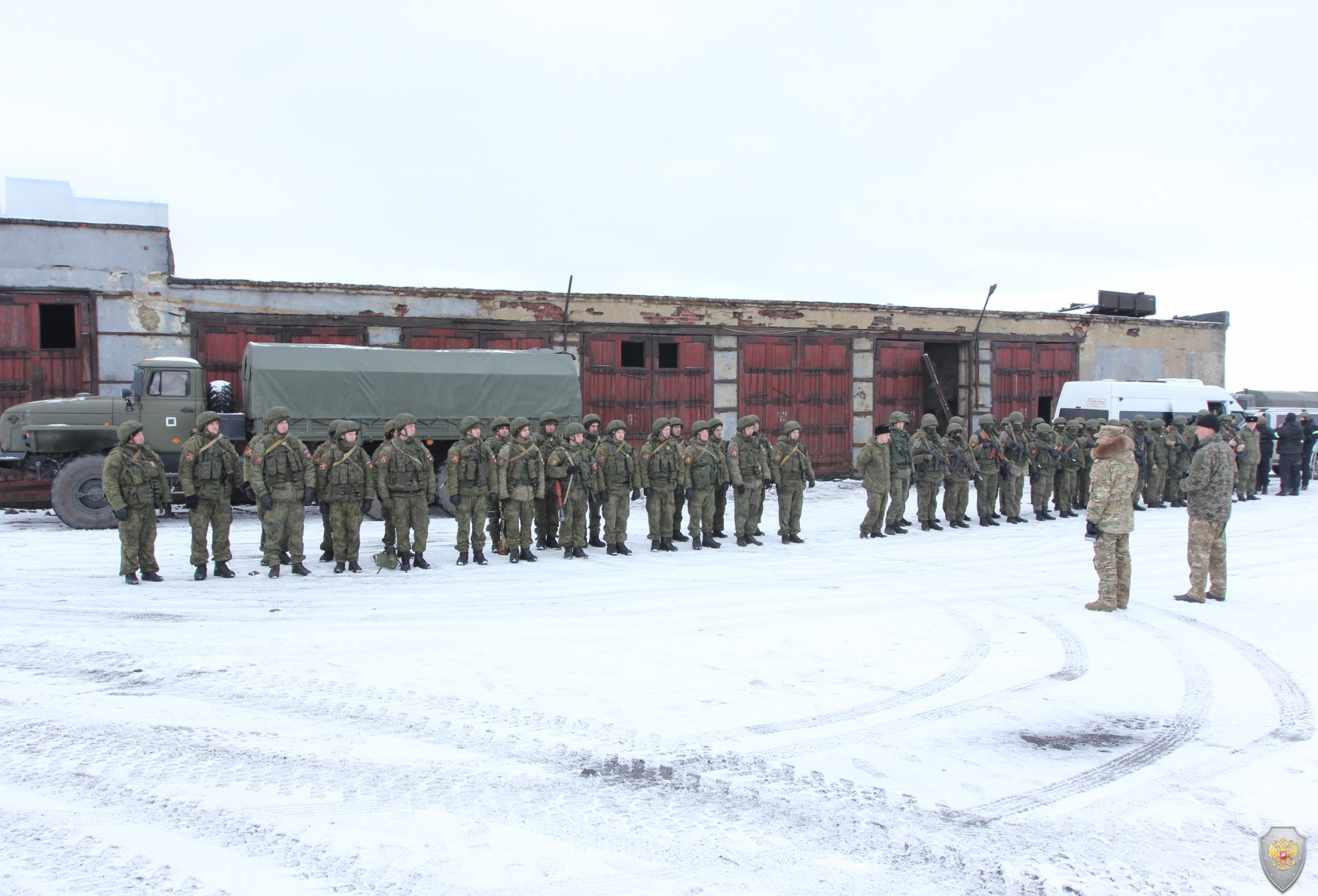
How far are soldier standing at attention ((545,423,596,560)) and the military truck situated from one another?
3.65 metres

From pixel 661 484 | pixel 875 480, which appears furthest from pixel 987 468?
pixel 661 484

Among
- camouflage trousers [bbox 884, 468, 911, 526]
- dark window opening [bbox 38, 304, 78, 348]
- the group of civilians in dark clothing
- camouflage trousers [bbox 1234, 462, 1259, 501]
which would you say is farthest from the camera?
the group of civilians in dark clothing

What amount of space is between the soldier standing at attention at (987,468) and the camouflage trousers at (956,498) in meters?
0.41

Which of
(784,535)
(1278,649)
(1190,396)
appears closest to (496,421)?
(784,535)

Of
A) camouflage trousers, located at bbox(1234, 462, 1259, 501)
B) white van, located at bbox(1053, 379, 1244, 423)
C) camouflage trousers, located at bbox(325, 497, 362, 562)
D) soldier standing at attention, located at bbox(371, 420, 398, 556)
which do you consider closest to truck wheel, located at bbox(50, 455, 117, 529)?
camouflage trousers, located at bbox(325, 497, 362, 562)

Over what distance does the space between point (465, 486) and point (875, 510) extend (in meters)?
6.04

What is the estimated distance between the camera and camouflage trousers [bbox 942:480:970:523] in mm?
13734

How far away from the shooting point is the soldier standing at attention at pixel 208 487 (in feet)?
29.7

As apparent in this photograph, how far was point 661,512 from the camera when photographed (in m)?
11.5

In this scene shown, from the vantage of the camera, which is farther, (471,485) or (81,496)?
(81,496)

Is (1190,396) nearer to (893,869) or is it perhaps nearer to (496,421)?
(496,421)

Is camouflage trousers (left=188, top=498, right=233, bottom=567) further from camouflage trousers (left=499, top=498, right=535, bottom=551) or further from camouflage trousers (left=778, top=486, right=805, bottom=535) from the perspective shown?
camouflage trousers (left=778, top=486, right=805, bottom=535)

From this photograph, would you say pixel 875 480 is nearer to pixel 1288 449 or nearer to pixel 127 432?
pixel 127 432

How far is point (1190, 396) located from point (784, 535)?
1301 cm
